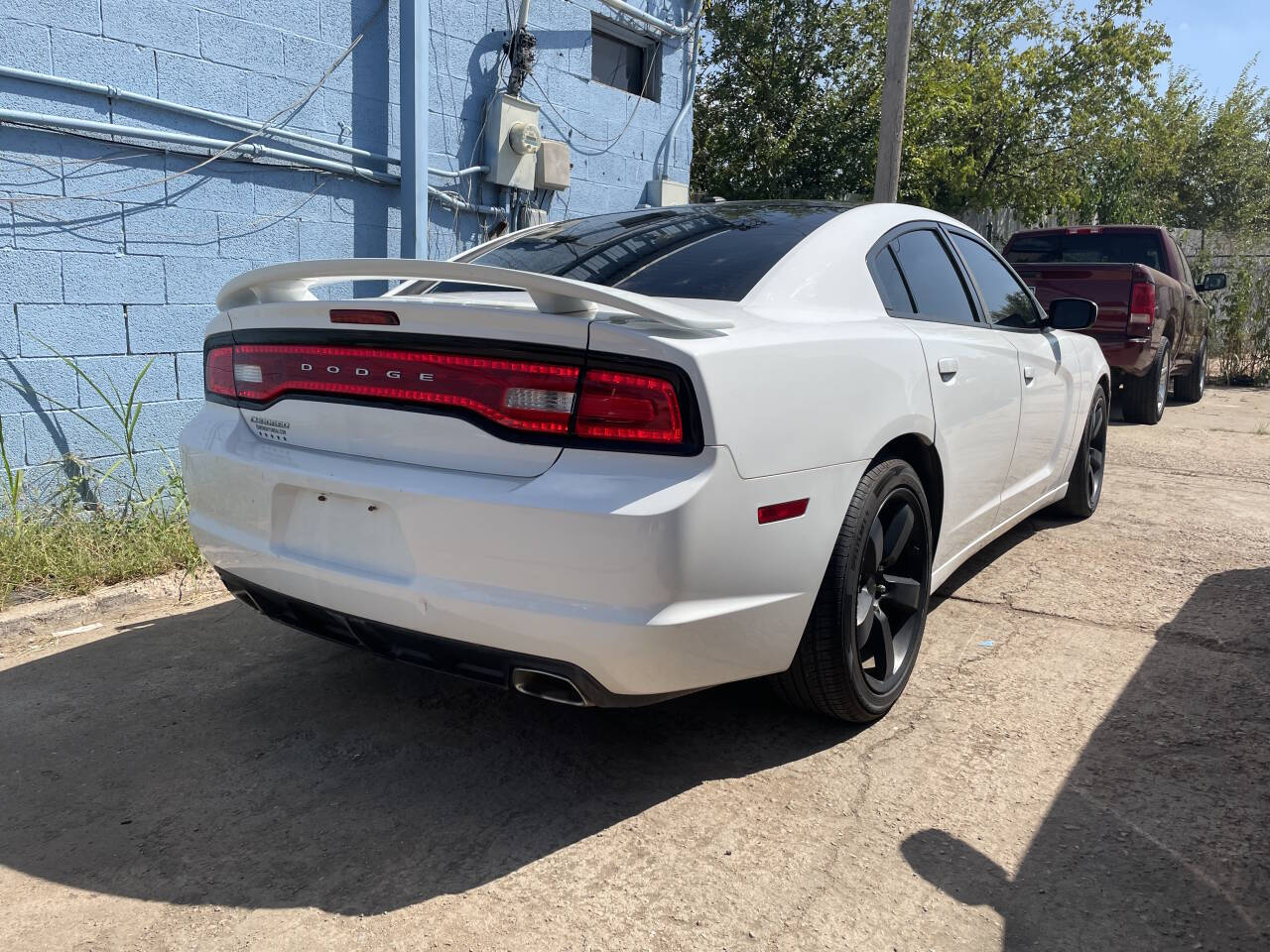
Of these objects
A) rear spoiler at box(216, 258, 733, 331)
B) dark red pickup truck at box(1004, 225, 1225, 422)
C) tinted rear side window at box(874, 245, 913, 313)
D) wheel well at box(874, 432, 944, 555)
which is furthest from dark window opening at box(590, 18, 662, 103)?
rear spoiler at box(216, 258, 733, 331)

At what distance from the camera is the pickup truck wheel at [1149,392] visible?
9.24 metres

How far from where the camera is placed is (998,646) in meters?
3.58

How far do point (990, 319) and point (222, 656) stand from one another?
122 inches

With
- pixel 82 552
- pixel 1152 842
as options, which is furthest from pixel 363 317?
pixel 82 552

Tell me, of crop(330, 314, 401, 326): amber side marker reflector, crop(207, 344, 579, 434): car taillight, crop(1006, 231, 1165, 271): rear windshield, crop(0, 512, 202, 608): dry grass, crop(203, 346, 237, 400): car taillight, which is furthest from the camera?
crop(1006, 231, 1165, 271): rear windshield

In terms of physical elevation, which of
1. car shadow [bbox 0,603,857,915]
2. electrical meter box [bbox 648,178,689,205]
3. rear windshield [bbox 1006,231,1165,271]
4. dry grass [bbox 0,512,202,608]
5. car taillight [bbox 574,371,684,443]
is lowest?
car shadow [bbox 0,603,857,915]

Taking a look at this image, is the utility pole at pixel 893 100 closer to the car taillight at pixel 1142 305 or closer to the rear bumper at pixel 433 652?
the car taillight at pixel 1142 305

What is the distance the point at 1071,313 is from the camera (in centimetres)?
436

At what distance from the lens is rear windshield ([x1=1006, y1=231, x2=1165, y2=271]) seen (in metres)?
10.0

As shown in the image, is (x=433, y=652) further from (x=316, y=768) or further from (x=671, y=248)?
(x=671, y=248)

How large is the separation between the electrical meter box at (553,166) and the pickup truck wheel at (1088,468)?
3661 millimetres

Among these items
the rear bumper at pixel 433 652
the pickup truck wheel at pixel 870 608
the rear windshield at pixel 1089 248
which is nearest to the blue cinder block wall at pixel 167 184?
the rear bumper at pixel 433 652

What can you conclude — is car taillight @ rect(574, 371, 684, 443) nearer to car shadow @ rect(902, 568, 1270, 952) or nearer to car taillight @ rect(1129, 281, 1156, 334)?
car shadow @ rect(902, 568, 1270, 952)

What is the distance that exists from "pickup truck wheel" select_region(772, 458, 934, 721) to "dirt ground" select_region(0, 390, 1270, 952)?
0.55 ft
